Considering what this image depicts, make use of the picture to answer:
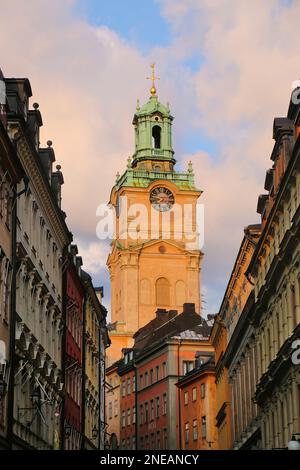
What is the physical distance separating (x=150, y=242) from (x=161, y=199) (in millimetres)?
8444

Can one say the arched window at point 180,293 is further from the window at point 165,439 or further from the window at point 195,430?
the window at point 195,430

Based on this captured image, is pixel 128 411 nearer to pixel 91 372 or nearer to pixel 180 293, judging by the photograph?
pixel 180 293

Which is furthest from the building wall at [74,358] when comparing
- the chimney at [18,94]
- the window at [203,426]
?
the window at [203,426]

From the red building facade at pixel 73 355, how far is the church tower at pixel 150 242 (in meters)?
78.4

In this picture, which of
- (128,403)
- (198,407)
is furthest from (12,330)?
(128,403)

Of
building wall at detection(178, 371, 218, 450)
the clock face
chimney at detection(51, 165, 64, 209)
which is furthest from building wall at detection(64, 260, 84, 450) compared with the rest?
the clock face

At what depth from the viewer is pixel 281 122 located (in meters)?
51.1

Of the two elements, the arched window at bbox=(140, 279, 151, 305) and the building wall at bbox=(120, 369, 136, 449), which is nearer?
the building wall at bbox=(120, 369, 136, 449)

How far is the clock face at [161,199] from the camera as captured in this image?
157m

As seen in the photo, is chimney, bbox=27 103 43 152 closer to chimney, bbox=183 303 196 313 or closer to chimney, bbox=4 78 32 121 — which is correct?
chimney, bbox=4 78 32 121

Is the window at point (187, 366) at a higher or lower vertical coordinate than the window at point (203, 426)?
higher

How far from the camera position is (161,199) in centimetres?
15825

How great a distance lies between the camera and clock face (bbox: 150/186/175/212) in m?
157

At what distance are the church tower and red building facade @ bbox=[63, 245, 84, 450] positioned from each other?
78.4 meters
